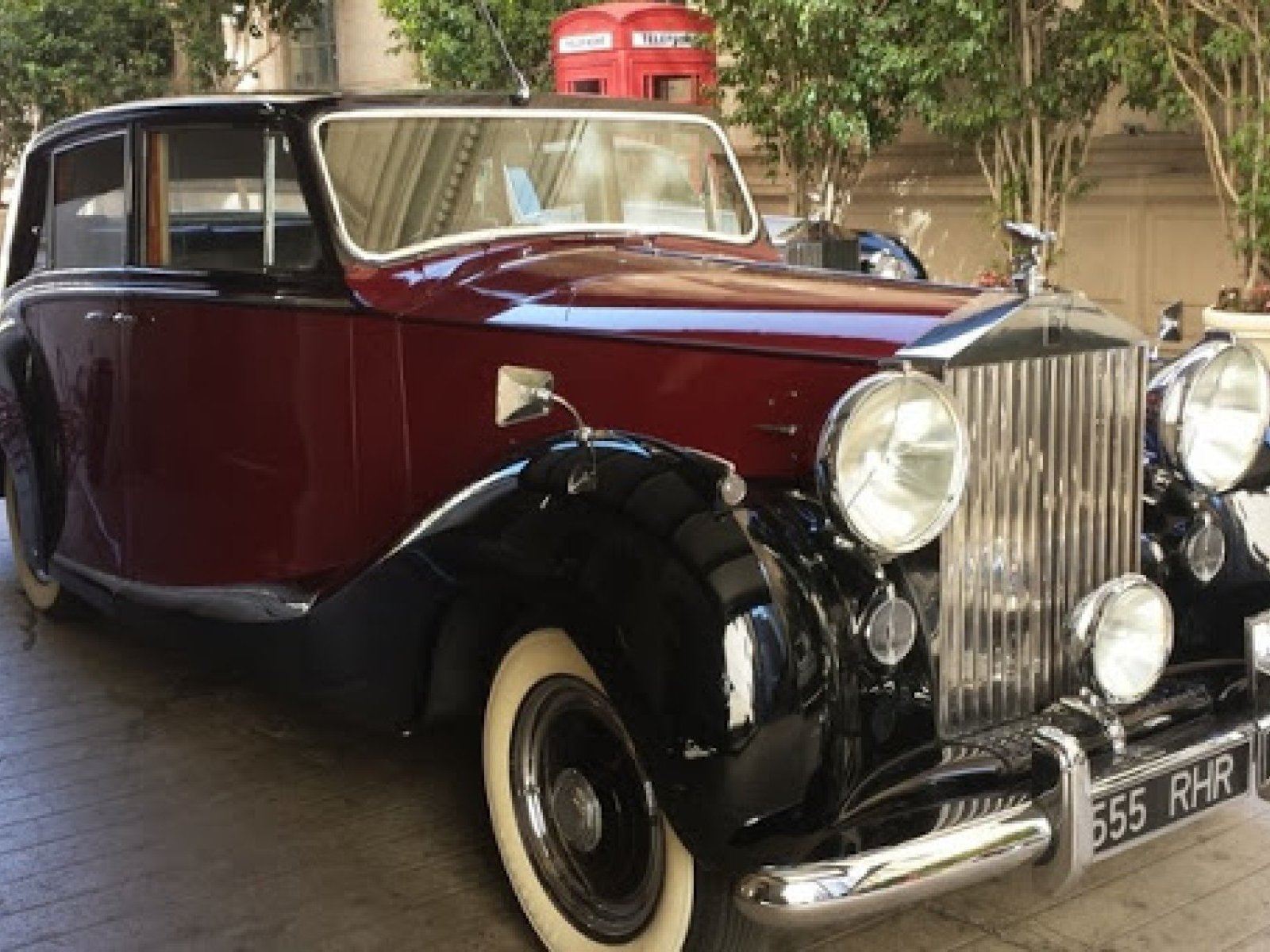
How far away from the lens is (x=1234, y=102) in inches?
277

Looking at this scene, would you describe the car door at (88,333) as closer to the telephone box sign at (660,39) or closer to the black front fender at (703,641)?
the black front fender at (703,641)

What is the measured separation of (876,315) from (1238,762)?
1069mm

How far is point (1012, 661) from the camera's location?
2.77 m

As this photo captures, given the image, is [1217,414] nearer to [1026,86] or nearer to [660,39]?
A: [1026,86]

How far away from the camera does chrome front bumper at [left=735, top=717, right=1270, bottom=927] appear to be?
2.24 meters

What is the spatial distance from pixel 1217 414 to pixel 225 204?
2.48m

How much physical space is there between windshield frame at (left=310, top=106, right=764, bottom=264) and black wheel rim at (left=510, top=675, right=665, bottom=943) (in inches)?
48.9

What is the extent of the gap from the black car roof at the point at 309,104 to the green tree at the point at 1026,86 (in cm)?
414

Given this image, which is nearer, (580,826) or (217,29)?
(580,826)

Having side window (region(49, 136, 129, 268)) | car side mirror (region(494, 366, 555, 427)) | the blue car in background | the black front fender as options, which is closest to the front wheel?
the black front fender

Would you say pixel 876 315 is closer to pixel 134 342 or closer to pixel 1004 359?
pixel 1004 359

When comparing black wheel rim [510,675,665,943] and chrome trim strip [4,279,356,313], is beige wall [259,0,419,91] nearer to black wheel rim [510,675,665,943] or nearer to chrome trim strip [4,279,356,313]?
chrome trim strip [4,279,356,313]

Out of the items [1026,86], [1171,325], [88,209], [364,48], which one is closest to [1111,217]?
[1026,86]

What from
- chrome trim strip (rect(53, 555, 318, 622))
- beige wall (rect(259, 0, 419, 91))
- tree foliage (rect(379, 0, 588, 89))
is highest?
beige wall (rect(259, 0, 419, 91))
